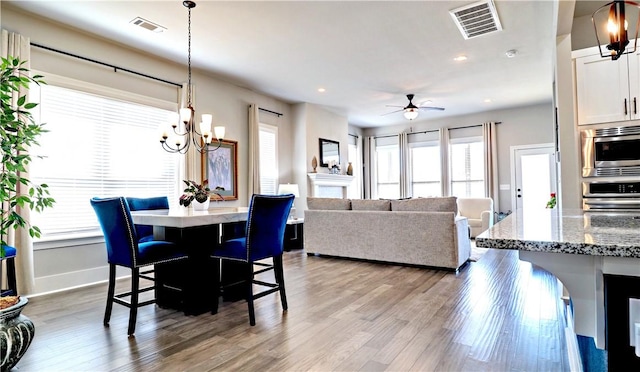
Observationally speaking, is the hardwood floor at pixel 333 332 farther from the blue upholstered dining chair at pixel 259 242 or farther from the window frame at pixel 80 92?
the window frame at pixel 80 92

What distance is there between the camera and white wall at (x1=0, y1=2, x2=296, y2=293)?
3.51m

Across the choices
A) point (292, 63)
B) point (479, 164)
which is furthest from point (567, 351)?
point (479, 164)

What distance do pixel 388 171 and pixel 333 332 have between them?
24.5 feet

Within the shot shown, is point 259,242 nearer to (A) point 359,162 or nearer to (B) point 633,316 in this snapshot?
(B) point 633,316

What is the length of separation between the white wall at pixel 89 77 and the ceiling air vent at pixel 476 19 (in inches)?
140

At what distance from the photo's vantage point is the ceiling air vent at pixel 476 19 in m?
3.40

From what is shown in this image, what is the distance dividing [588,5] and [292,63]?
3294 mm

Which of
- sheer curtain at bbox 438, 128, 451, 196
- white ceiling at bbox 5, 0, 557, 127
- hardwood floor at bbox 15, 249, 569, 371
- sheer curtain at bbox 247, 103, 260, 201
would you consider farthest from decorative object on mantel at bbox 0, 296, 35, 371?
sheer curtain at bbox 438, 128, 451, 196

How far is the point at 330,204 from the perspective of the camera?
5141 mm

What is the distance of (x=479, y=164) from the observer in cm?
821

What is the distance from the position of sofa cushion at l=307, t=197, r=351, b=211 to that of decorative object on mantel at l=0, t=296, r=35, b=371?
3676 millimetres

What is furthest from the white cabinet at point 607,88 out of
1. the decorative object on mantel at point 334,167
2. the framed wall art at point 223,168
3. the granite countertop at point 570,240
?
the decorative object on mantel at point 334,167

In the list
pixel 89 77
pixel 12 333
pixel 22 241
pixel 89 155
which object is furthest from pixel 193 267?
pixel 89 77

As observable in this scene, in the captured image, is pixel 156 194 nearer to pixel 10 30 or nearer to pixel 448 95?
pixel 10 30
